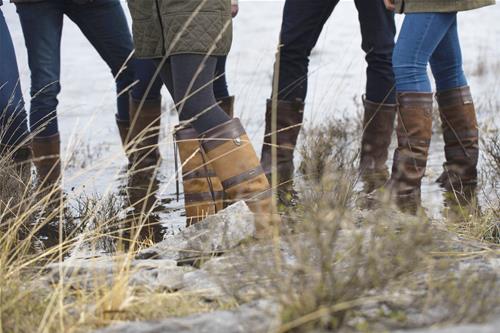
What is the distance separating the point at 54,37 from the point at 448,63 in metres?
2.17

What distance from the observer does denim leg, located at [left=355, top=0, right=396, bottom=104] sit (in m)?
4.96

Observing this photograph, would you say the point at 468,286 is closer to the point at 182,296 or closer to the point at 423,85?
the point at 182,296

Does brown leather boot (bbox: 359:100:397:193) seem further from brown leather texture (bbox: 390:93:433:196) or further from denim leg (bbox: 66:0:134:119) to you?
denim leg (bbox: 66:0:134:119)

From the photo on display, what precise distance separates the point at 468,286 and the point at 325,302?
0.38 m

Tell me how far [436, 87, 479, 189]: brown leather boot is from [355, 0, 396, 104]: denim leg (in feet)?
1.24

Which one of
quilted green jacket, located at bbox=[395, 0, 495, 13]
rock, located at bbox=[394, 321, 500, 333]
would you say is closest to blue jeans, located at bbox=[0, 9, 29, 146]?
quilted green jacket, located at bbox=[395, 0, 495, 13]

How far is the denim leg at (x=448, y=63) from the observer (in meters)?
4.66

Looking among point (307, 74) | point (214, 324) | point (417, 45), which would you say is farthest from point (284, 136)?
point (214, 324)

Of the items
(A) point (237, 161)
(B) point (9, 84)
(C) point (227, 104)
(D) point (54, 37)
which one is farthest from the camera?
(D) point (54, 37)

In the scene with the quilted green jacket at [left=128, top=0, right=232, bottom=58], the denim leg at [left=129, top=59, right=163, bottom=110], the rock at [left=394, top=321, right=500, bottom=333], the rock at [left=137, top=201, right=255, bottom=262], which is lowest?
the rock at [left=137, top=201, right=255, bottom=262]

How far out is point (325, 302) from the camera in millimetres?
2217

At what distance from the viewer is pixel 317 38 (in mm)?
5105

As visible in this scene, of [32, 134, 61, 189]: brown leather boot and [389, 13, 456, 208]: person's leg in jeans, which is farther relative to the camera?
[32, 134, 61, 189]: brown leather boot

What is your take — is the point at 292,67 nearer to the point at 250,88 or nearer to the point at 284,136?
the point at 284,136
